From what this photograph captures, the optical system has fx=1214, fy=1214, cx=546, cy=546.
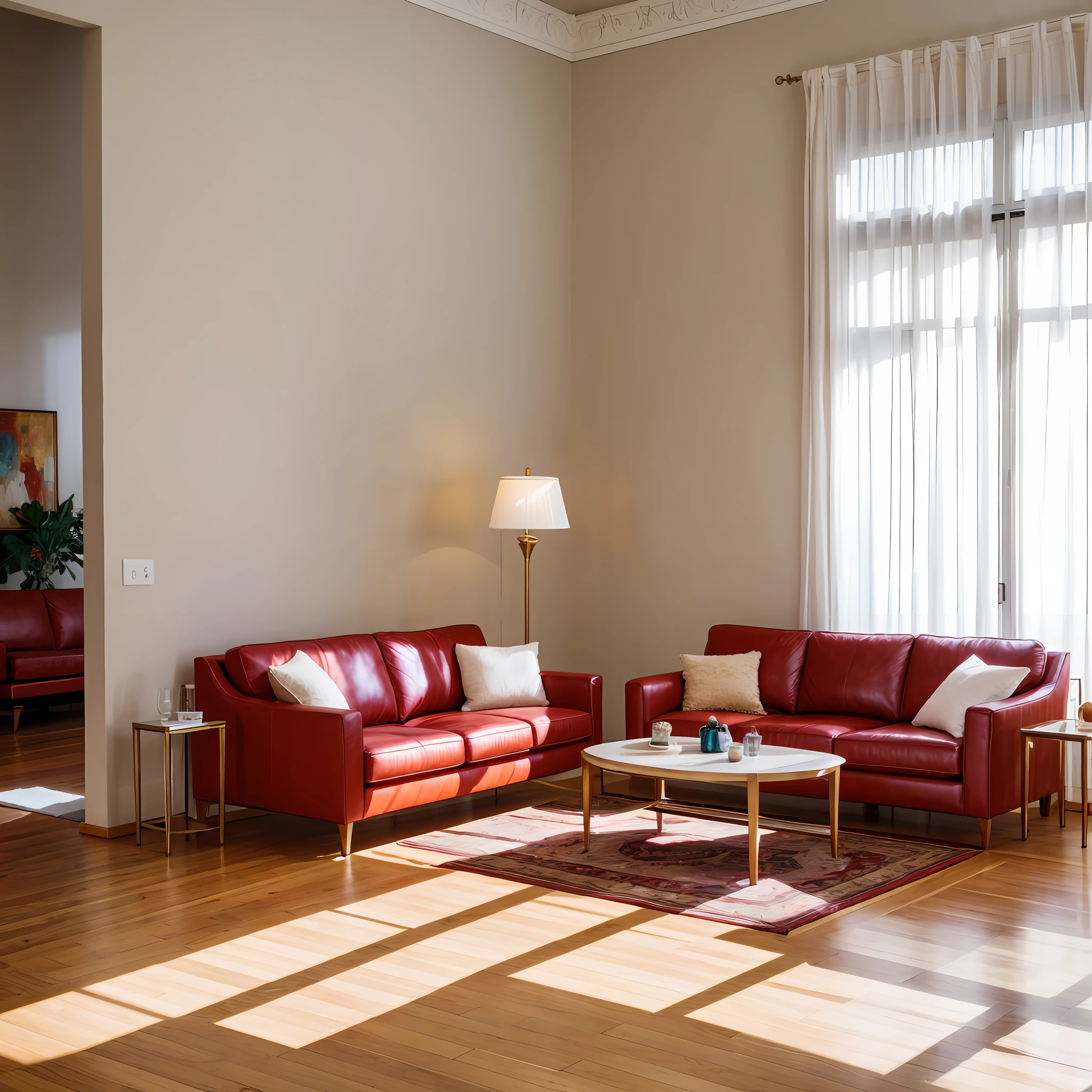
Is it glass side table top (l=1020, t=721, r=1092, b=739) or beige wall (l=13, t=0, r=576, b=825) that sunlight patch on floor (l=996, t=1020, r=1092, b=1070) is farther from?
beige wall (l=13, t=0, r=576, b=825)

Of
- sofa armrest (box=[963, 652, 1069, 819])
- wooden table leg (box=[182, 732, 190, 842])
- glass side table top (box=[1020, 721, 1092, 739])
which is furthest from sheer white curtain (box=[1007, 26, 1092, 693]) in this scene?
wooden table leg (box=[182, 732, 190, 842])

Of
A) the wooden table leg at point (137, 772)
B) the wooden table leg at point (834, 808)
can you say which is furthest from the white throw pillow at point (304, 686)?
the wooden table leg at point (834, 808)

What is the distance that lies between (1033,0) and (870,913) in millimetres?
4773

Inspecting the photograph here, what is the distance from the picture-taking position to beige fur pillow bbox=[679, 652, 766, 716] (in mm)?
6566

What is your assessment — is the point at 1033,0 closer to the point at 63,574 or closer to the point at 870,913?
Answer: the point at 870,913

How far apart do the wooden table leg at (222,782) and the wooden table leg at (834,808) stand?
2.66m

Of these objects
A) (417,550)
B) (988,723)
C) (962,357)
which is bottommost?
(988,723)

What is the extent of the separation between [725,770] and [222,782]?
2230 mm

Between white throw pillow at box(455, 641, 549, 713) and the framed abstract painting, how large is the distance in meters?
5.31

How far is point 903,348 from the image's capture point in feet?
22.0

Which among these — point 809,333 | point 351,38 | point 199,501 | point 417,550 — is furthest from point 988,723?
point 351,38

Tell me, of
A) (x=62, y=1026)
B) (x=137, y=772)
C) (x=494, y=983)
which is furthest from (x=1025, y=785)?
(x=62, y=1026)

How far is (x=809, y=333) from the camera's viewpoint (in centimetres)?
700

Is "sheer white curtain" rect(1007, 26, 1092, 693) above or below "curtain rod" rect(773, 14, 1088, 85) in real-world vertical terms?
below
